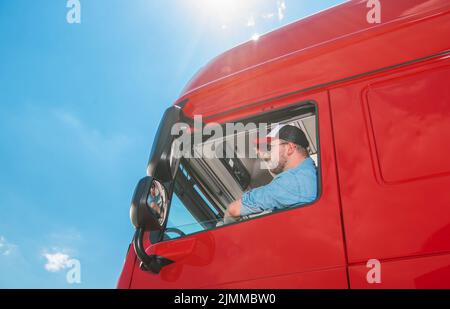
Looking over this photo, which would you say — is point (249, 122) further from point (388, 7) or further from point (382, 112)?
point (388, 7)

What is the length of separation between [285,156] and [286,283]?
0.79 meters

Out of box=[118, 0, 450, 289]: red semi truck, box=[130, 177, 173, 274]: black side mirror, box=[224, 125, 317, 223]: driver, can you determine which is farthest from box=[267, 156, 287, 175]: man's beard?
box=[130, 177, 173, 274]: black side mirror

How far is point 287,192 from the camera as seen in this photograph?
1.62 meters

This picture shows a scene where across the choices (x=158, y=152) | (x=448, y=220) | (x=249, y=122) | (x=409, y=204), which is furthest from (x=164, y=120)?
(x=448, y=220)

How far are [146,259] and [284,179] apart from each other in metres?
0.75

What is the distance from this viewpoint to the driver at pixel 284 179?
1599 mm

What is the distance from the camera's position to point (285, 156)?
1906mm

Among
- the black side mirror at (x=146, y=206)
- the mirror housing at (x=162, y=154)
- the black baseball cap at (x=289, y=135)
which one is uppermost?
the black baseball cap at (x=289, y=135)

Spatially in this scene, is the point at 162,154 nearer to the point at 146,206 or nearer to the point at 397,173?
the point at 146,206

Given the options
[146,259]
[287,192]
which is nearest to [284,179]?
[287,192]

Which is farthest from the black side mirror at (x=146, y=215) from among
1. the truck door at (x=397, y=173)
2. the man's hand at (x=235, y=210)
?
the truck door at (x=397, y=173)

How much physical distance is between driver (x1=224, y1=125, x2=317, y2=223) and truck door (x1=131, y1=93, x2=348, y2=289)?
0.14 metres

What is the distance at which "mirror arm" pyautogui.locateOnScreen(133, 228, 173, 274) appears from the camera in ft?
4.97

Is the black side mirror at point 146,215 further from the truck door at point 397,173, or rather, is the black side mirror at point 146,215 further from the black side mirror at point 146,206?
the truck door at point 397,173
